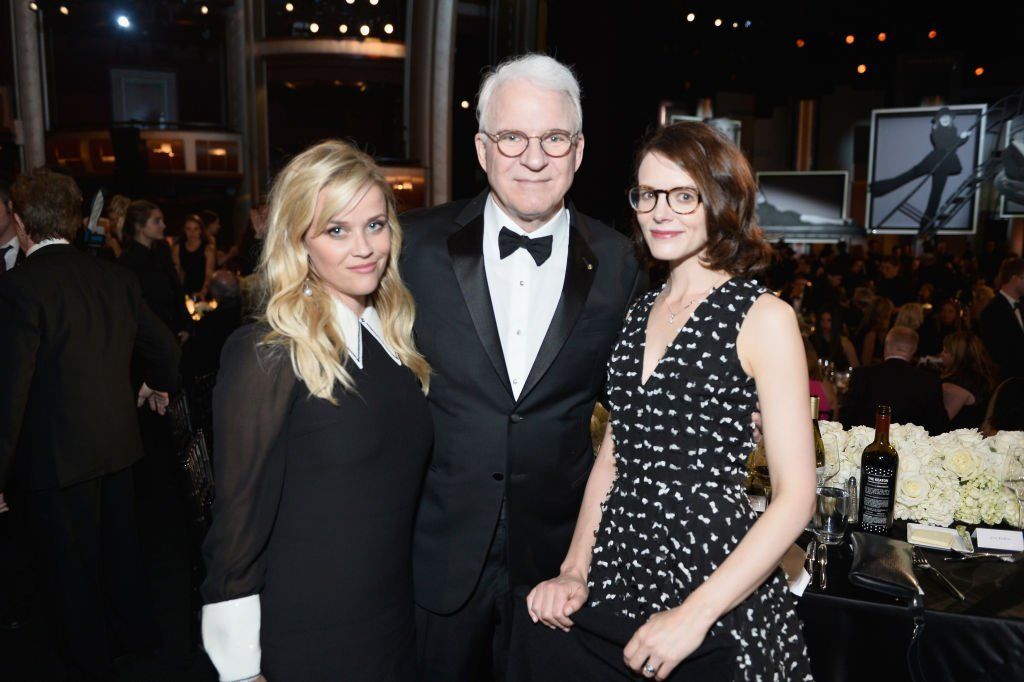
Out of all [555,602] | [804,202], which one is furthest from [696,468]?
[804,202]

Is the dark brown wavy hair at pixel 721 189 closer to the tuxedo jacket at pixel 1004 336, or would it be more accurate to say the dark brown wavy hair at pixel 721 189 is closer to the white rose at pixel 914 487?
the white rose at pixel 914 487

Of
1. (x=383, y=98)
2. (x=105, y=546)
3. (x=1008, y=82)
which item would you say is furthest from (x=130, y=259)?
(x=1008, y=82)

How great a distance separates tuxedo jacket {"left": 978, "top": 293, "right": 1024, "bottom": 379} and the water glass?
12.7ft

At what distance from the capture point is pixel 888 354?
4117 millimetres

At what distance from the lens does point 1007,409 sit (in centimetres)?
348

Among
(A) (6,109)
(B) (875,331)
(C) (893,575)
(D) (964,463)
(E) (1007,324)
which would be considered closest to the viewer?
(C) (893,575)

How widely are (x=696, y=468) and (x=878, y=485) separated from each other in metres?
1.23

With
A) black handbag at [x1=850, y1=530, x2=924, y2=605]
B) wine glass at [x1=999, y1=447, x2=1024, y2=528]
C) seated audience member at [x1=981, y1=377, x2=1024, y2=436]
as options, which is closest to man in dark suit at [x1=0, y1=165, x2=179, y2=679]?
black handbag at [x1=850, y1=530, x2=924, y2=605]

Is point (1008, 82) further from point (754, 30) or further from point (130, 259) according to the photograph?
point (130, 259)

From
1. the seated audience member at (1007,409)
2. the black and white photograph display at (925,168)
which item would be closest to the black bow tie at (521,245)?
the seated audience member at (1007,409)

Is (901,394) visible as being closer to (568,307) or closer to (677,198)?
(568,307)

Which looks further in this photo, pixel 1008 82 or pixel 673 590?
pixel 1008 82

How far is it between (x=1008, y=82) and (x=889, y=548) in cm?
1513

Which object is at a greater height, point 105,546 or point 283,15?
point 283,15
